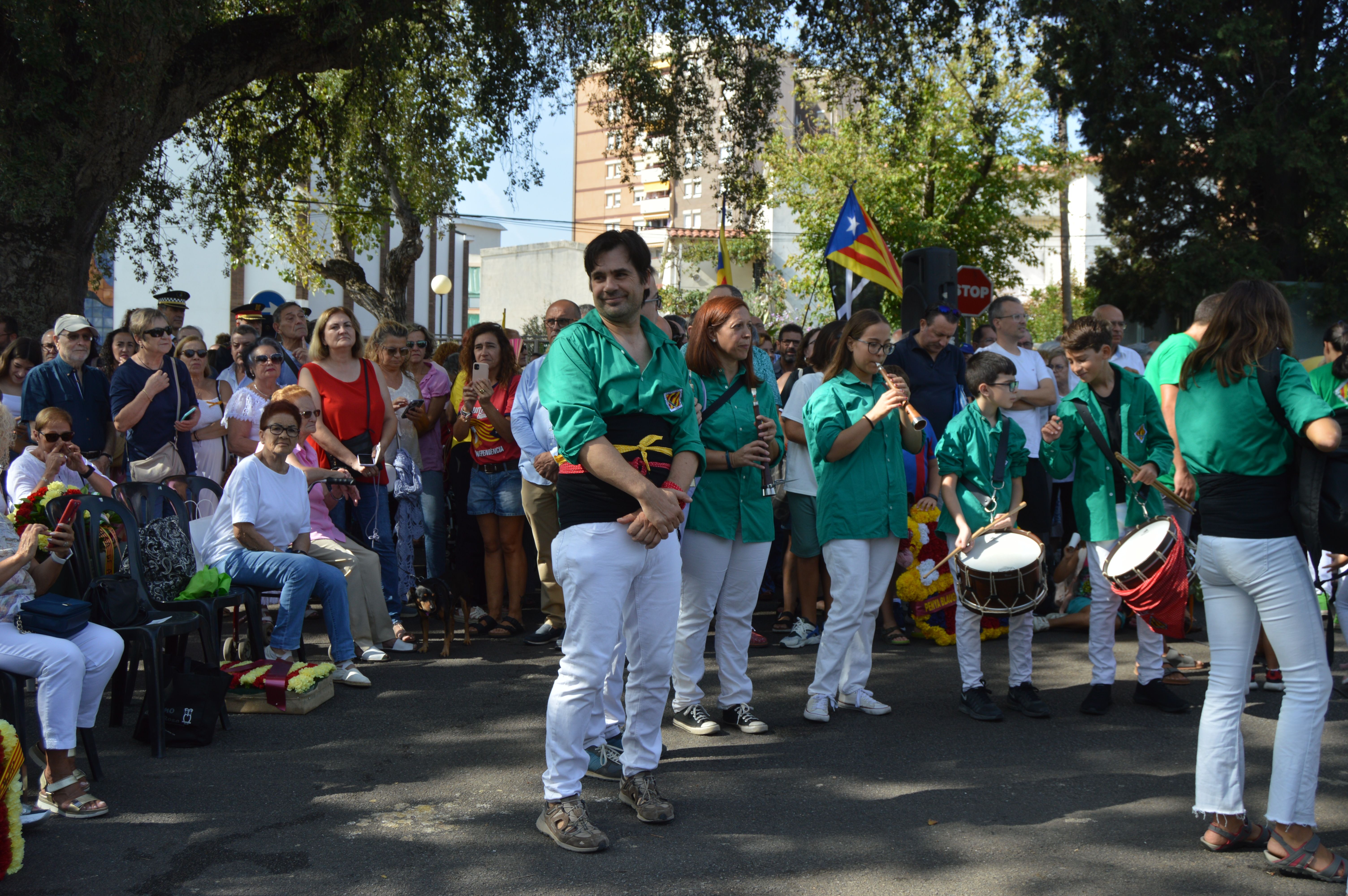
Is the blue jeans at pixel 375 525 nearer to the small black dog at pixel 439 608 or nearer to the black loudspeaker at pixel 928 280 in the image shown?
the small black dog at pixel 439 608

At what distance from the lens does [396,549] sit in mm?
8195

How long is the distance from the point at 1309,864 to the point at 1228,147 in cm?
2096

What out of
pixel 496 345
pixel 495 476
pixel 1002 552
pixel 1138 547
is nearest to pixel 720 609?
pixel 1002 552

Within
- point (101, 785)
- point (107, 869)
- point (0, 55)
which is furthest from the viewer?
point (0, 55)

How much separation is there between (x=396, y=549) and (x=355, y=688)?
6.15 ft

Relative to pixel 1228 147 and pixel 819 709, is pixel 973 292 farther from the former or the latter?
pixel 1228 147

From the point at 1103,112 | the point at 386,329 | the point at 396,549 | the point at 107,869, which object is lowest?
the point at 107,869

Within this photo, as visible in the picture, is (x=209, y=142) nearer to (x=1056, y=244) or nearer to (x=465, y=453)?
(x=465, y=453)

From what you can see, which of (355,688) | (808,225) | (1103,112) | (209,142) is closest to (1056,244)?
(808,225)

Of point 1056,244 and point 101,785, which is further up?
point 1056,244

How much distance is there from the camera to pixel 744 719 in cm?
557

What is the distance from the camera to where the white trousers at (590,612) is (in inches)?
157

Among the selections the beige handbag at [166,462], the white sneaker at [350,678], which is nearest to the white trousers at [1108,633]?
the white sneaker at [350,678]

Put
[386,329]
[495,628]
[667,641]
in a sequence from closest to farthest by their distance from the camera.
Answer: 1. [667,641]
2. [495,628]
3. [386,329]
